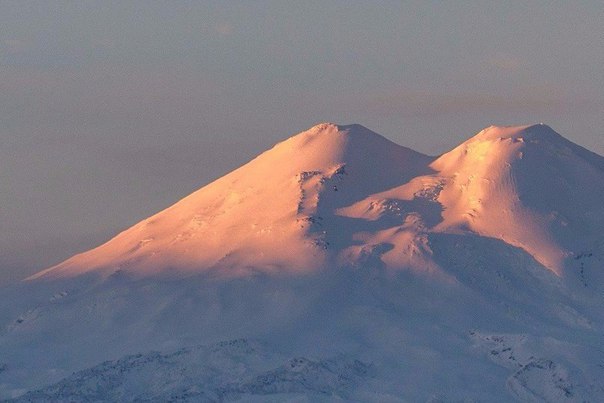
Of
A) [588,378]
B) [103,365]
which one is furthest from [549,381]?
[103,365]

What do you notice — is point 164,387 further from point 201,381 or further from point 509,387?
point 509,387

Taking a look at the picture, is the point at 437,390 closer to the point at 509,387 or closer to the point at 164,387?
the point at 509,387

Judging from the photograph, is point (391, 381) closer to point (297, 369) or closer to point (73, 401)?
point (297, 369)

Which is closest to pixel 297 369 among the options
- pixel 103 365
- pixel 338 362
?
pixel 338 362

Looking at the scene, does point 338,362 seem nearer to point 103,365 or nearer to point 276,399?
point 276,399

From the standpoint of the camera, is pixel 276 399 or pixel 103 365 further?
pixel 103 365

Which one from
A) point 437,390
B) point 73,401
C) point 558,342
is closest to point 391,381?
point 437,390

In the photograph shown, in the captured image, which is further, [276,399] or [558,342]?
[558,342]
